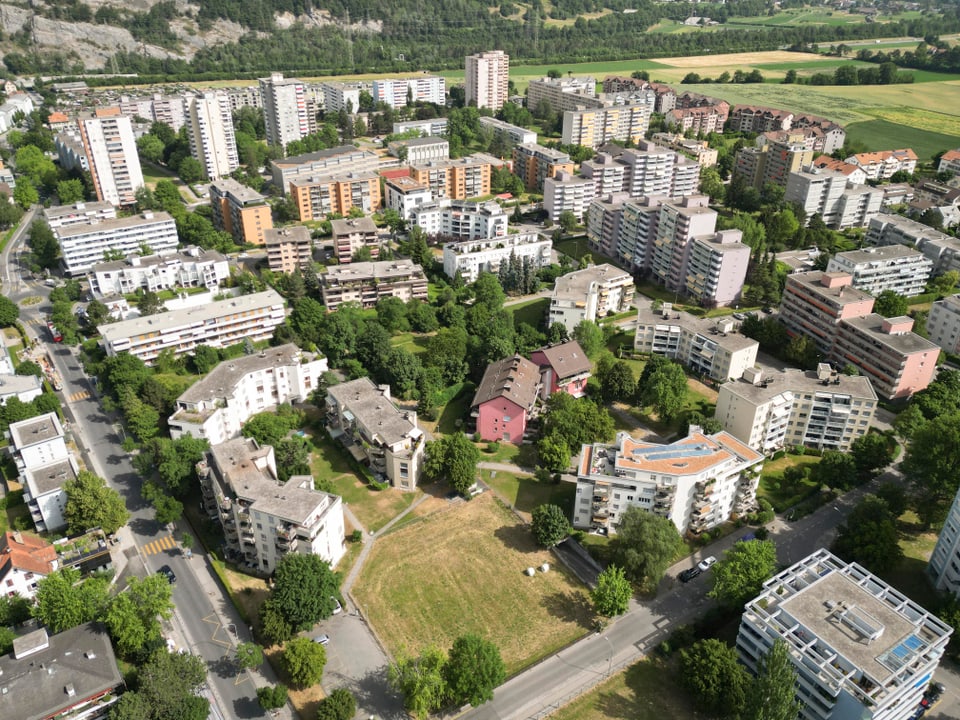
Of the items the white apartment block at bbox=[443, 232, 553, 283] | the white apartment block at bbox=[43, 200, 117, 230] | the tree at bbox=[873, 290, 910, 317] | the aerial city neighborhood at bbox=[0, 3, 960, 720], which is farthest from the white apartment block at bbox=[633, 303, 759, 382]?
the white apartment block at bbox=[43, 200, 117, 230]

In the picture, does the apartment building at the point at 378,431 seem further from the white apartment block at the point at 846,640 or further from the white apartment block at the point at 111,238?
the white apartment block at the point at 111,238

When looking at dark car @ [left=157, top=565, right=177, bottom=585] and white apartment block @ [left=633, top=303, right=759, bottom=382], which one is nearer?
dark car @ [left=157, top=565, right=177, bottom=585]

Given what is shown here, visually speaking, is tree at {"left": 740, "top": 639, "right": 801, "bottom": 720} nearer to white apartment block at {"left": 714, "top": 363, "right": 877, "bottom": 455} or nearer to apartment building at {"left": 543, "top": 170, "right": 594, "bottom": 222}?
white apartment block at {"left": 714, "top": 363, "right": 877, "bottom": 455}

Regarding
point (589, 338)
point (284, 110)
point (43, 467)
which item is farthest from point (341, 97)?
point (43, 467)

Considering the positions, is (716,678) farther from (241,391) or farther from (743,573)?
(241,391)

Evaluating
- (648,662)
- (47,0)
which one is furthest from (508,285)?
(47,0)
